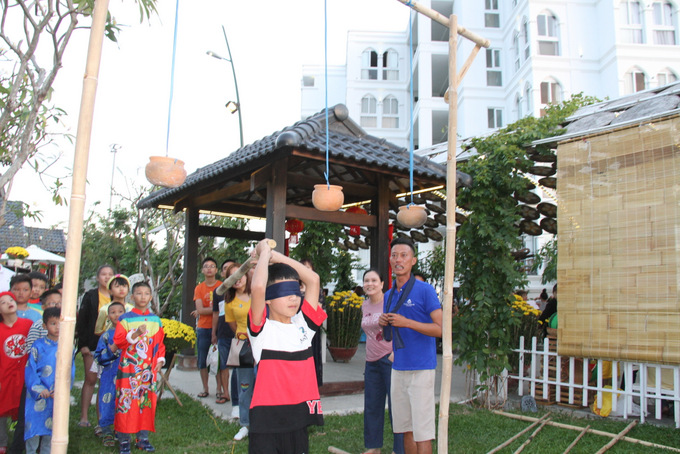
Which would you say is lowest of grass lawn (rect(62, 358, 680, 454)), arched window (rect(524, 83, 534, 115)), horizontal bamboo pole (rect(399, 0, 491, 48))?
grass lawn (rect(62, 358, 680, 454))

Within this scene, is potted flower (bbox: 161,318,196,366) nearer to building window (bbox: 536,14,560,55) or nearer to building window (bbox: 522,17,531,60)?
building window (bbox: 522,17,531,60)

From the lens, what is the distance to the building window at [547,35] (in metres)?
19.2

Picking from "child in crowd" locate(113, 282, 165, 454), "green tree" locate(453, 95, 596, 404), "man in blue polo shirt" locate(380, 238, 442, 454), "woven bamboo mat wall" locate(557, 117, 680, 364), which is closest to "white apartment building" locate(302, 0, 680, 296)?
"green tree" locate(453, 95, 596, 404)

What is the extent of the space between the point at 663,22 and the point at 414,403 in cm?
2045

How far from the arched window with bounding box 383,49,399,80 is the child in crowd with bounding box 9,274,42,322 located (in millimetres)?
24372

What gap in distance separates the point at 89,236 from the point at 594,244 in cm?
1496

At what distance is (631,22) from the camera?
18.2 meters

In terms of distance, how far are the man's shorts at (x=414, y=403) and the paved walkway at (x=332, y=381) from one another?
2231mm

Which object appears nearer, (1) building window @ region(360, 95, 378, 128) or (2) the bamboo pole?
(2) the bamboo pole

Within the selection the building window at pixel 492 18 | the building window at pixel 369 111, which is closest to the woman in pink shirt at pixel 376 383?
the building window at pixel 492 18

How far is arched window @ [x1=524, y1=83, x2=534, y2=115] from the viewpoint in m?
19.0

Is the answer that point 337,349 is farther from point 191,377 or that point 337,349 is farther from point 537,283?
point 537,283

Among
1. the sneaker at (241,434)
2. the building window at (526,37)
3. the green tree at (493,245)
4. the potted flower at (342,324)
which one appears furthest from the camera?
the building window at (526,37)

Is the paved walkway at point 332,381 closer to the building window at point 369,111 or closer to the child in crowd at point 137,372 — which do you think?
the child in crowd at point 137,372
